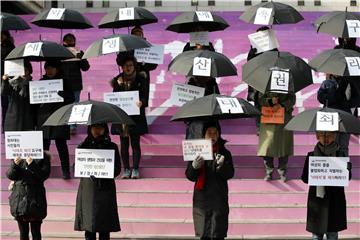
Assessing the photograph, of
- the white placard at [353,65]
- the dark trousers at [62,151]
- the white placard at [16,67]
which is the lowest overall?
the dark trousers at [62,151]

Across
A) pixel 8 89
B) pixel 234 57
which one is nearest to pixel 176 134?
pixel 8 89

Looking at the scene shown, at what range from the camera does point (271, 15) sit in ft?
35.6

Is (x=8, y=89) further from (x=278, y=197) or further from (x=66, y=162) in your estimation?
(x=278, y=197)

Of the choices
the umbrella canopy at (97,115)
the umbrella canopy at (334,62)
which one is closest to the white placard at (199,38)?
the umbrella canopy at (334,62)

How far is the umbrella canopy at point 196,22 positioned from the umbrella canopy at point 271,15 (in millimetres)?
666

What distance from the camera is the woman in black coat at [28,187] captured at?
283 inches

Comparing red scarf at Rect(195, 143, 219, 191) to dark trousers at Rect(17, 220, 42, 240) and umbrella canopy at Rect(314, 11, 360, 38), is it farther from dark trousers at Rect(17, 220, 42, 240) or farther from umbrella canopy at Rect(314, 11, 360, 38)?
umbrella canopy at Rect(314, 11, 360, 38)

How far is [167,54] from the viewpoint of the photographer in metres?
15.9

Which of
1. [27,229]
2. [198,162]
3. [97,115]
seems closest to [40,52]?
[97,115]

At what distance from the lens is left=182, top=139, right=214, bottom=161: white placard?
21.0 ft

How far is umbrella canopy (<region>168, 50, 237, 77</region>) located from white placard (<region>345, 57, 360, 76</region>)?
1.65 meters

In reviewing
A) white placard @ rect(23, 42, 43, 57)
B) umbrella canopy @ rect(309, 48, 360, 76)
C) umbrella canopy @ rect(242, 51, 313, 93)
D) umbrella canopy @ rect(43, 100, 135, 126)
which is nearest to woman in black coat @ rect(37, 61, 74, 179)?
white placard @ rect(23, 42, 43, 57)

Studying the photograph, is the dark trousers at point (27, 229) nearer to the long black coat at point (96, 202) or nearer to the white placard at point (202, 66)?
the long black coat at point (96, 202)

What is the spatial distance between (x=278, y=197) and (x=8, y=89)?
4487 mm
